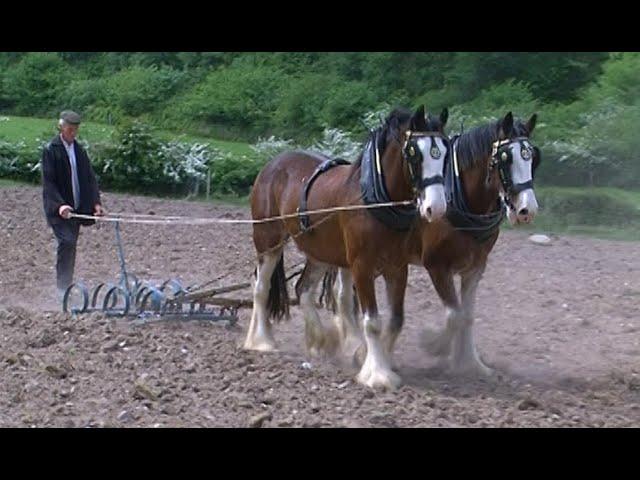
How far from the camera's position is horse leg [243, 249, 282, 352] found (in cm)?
878

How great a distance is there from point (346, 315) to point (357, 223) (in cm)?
143

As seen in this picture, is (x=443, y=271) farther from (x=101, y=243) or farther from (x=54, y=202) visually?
(x=101, y=243)

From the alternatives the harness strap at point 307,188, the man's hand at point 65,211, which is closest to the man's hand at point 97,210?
the man's hand at point 65,211

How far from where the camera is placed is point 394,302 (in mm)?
7762

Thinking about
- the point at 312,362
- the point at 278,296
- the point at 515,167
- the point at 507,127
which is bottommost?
the point at 312,362

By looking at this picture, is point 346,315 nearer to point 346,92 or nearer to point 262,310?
point 262,310

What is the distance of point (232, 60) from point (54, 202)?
1957 centimetres

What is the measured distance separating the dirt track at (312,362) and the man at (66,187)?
2.11 ft

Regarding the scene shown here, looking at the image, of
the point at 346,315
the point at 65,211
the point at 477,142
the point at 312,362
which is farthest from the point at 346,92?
the point at 477,142

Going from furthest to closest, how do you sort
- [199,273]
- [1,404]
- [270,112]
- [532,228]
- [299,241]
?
[270,112], [532,228], [199,273], [299,241], [1,404]

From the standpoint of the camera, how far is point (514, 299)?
35.2 ft

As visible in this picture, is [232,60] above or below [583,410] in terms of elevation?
above

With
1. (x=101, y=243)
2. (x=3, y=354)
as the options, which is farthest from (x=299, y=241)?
(x=101, y=243)

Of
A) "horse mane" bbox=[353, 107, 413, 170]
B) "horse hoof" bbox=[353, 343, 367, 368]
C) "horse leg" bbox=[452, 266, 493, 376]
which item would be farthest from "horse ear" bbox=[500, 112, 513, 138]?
"horse hoof" bbox=[353, 343, 367, 368]
